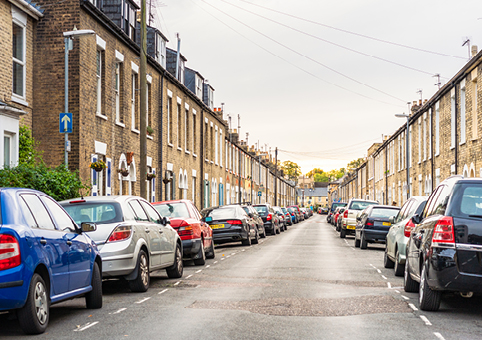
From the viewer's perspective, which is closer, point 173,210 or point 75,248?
point 75,248

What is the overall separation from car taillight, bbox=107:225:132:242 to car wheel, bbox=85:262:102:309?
4.09 feet

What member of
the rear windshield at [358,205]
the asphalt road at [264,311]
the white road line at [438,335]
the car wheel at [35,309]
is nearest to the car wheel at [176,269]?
the asphalt road at [264,311]

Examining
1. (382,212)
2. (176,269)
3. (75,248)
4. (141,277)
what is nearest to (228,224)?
(382,212)

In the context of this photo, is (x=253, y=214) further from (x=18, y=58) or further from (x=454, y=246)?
(x=454, y=246)

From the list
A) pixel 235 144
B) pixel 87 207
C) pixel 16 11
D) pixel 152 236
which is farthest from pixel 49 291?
pixel 235 144

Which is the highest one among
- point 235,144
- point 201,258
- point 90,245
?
point 235,144

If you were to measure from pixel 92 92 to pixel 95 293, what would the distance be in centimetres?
1262

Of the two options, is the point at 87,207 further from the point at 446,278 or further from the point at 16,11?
the point at 16,11

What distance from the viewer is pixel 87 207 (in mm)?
10680

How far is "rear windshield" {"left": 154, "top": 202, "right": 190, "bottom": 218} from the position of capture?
53.0 feet

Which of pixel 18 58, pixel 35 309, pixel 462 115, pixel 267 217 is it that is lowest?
pixel 267 217

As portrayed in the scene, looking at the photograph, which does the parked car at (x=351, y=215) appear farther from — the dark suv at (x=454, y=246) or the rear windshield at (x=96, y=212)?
the dark suv at (x=454, y=246)

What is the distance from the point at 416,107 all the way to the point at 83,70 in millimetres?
30949

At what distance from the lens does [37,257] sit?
696cm
